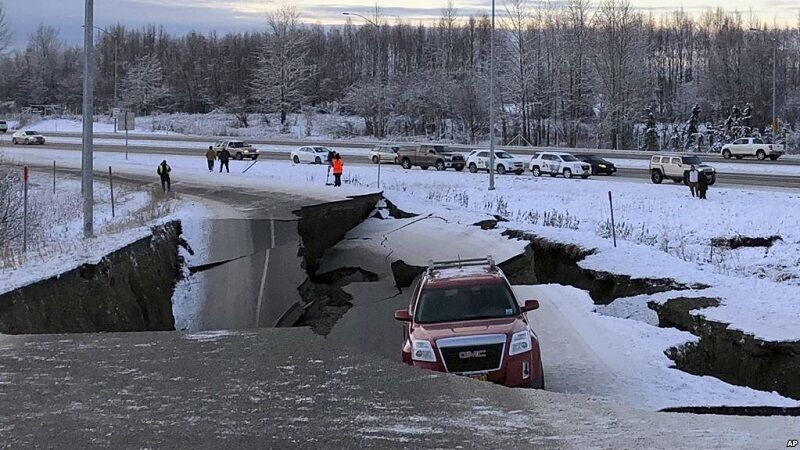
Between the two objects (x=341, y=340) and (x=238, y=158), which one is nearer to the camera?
(x=341, y=340)

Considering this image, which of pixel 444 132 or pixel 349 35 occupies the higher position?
pixel 349 35

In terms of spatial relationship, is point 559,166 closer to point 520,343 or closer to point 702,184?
point 702,184

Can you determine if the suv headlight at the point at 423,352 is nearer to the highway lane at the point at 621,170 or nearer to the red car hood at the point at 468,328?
the red car hood at the point at 468,328

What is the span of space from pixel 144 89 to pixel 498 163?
74.4 meters

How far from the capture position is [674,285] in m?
18.9

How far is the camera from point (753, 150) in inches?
2256

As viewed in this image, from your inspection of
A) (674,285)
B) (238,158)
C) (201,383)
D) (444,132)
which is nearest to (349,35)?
(444,132)

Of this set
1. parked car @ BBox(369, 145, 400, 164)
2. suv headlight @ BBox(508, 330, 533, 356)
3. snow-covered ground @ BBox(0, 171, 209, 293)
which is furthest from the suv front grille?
parked car @ BBox(369, 145, 400, 164)

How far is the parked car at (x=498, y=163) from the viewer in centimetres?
4981

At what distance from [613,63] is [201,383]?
7612 cm

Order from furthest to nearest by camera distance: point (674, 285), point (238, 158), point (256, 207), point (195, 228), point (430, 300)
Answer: point (238, 158) → point (256, 207) → point (195, 228) → point (674, 285) → point (430, 300)

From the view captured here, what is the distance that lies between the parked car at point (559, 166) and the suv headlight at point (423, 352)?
127 ft

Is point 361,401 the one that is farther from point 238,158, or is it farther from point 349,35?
point 349,35

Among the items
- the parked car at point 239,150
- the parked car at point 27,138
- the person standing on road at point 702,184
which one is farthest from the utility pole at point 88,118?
the parked car at point 27,138
